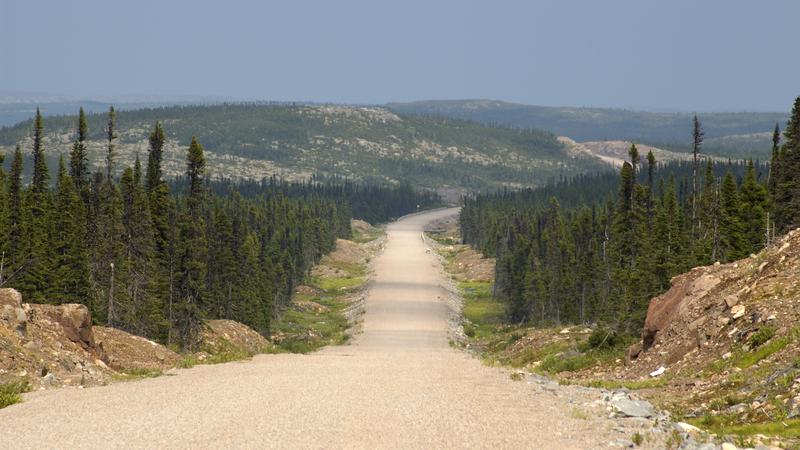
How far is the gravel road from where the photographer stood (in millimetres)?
19891

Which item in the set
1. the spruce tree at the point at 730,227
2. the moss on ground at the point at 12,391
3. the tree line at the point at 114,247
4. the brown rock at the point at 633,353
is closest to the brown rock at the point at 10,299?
the moss on ground at the point at 12,391

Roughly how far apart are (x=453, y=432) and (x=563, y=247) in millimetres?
91842

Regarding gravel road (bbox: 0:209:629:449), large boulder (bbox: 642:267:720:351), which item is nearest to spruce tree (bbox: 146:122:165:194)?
gravel road (bbox: 0:209:629:449)

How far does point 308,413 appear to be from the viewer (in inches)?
920

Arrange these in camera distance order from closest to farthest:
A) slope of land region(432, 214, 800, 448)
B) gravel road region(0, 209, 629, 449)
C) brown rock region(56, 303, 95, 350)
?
gravel road region(0, 209, 629, 449) → slope of land region(432, 214, 800, 448) → brown rock region(56, 303, 95, 350)

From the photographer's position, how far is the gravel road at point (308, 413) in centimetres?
1989

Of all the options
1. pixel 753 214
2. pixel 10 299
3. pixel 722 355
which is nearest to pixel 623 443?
pixel 722 355

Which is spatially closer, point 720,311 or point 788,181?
point 720,311

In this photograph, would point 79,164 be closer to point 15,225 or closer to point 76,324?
point 15,225

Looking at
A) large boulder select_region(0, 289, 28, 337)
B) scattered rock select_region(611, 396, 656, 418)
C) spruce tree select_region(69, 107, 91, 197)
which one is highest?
spruce tree select_region(69, 107, 91, 197)

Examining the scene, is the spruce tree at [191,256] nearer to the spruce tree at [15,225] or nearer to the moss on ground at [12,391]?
the spruce tree at [15,225]

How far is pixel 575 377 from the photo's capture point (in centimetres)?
4031

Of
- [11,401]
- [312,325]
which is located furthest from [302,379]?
[312,325]

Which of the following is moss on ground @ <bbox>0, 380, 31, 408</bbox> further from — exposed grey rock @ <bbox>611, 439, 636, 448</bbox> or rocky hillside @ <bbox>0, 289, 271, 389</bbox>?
exposed grey rock @ <bbox>611, 439, 636, 448</bbox>
